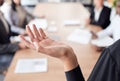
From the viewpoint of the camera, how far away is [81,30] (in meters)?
2.32

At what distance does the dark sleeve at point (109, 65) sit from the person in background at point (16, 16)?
1.78 m

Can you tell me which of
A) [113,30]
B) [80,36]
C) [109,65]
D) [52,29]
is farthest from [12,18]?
[109,65]

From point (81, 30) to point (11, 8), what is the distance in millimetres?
→ 893

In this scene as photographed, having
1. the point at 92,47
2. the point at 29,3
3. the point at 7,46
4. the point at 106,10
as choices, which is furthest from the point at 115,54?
the point at 29,3

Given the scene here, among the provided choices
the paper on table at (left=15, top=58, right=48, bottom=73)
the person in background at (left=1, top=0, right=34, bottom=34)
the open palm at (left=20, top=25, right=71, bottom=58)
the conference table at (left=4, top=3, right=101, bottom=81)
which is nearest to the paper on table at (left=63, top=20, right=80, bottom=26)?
the conference table at (left=4, top=3, right=101, bottom=81)

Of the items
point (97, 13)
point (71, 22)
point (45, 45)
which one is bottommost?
point (97, 13)

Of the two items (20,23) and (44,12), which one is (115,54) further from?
(44,12)

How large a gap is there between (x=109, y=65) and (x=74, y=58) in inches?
11.0

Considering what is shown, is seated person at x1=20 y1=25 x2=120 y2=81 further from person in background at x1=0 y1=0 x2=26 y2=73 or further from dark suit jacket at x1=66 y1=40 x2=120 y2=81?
person in background at x1=0 y1=0 x2=26 y2=73

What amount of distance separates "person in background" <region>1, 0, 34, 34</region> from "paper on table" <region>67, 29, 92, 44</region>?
609 millimetres

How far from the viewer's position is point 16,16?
265 centimetres

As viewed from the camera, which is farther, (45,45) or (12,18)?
(12,18)

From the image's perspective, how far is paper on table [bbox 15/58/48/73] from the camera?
1.46 metres

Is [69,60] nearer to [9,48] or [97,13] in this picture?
[9,48]
